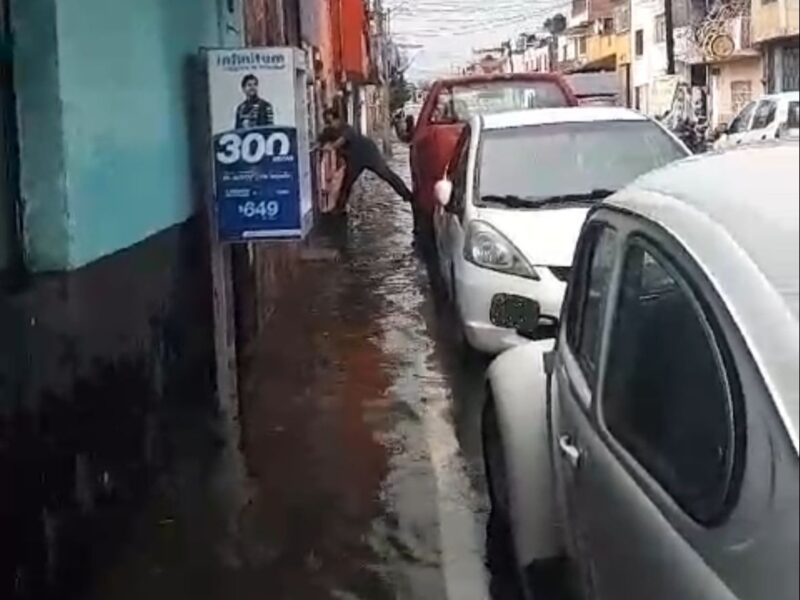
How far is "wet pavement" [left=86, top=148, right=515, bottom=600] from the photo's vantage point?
6051mm

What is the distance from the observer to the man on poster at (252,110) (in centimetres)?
908

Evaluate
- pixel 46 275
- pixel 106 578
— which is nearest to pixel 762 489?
pixel 106 578

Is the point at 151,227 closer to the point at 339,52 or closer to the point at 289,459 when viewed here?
the point at 289,459

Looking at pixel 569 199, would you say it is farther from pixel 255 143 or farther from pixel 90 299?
pixel 90 299

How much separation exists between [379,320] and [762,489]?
9.79 m

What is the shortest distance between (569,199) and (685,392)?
6.73 meters

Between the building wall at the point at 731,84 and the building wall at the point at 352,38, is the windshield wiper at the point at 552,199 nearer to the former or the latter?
the building wall at the point at 352,38

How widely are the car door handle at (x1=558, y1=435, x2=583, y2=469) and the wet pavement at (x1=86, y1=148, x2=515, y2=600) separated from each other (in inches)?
55.8

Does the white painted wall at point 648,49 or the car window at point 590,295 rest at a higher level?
the white painted wall at point 648,49

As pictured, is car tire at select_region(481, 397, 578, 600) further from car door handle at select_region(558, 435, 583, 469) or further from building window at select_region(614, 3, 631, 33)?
building window at select_region(614, 3, 631, 33)

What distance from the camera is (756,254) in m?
2.94

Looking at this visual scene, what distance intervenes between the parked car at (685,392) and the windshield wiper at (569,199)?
196 inches

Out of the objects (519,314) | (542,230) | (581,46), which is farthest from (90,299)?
(581,46)

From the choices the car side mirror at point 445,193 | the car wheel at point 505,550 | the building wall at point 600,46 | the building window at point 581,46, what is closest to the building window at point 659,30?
the building wall at point 600,46
